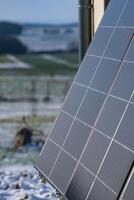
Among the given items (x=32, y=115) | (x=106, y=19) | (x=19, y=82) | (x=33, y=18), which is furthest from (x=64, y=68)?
(x=106, y=19)

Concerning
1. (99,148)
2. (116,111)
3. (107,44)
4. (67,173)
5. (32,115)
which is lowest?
(32,115)

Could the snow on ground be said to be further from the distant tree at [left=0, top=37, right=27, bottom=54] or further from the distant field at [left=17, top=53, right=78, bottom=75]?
the distant tree at [left=0, top=37, right=27, bottom=54]

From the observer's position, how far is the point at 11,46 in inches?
985

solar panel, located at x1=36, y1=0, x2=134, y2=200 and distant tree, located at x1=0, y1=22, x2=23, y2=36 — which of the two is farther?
distant tree, located at x1=0, y1=22, x2=23, y2=36

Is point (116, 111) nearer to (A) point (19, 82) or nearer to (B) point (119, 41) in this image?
(B) point (119, 41)

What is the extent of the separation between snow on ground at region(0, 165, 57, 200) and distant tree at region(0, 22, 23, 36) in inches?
646

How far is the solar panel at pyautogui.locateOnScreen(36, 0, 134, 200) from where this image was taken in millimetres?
3707

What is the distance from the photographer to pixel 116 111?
13.0ft

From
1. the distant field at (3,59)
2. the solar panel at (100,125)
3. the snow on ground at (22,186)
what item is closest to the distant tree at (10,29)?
the distant field at (3,59)

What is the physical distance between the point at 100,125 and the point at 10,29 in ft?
70.9

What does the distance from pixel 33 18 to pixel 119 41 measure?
2154cm

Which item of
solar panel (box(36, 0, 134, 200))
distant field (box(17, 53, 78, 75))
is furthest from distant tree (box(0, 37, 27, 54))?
solar panel (box(36, 0, 134, 200))

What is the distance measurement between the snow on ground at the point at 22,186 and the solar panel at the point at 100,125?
2402 millimetres

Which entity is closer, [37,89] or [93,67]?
[93,67]
